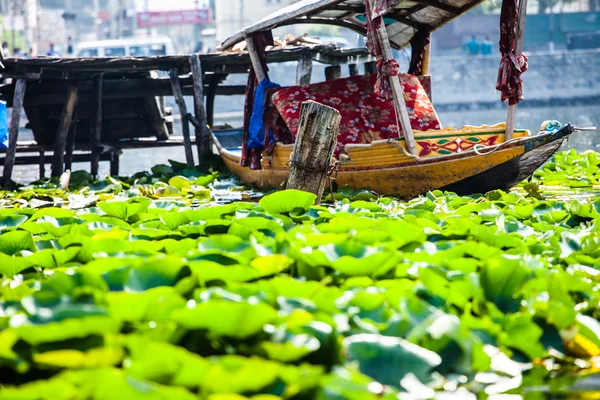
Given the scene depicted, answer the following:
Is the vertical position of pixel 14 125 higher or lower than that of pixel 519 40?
lower

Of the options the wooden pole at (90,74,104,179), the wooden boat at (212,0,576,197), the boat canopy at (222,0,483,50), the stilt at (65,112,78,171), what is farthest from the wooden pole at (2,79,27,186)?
the wooden boat at (212,0,576,197)

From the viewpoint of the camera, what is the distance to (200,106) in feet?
40.9

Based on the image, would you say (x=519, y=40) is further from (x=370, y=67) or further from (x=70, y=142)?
(x=70, y=142)

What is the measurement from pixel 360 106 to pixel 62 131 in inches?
202

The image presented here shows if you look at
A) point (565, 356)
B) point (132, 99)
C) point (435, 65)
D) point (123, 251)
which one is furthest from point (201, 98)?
point (435, 65)

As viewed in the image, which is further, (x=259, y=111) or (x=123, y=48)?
(x=123, y=48)

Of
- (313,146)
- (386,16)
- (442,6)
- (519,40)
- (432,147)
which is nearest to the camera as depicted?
(313,146)

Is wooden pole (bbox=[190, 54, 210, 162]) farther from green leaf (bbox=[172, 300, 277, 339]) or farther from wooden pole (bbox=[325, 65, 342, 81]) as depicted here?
green leaf (bbox=[172, 300, 277, 339])

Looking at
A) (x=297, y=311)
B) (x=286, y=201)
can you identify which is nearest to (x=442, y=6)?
(x=286, y=201)

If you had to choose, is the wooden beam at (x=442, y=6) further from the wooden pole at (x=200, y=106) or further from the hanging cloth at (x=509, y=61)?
the wooden pole at (x=200, y=106)

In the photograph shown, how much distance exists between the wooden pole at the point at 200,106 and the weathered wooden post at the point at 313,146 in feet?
20.5

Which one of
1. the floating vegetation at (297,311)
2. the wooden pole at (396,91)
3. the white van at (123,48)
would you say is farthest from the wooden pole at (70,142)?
the white van at (123,48)

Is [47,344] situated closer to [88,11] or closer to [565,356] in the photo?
[565,356]

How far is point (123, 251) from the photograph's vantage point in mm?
3752
